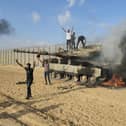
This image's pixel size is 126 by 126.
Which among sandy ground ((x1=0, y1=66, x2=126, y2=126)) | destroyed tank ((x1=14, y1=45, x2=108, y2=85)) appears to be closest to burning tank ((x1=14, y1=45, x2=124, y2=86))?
destroyed tank ((x1=14, y1=45, x2=108, y2=85))

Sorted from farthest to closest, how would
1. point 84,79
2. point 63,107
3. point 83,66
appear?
point 84,79 → point 83,66 → point 63,107

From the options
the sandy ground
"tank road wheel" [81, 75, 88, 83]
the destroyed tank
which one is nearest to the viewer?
the sandy ground

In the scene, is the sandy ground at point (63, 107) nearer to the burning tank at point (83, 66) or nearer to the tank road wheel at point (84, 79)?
the burning tank at point (83, 66)

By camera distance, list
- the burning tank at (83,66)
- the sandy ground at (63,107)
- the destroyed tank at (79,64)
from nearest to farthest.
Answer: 1. the sandy ground at (63,107)
2. the burning tank at (83,66)
3. the destroyed tank at (79,64)

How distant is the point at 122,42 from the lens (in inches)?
834

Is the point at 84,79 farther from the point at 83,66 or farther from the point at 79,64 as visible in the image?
the point at 83,66

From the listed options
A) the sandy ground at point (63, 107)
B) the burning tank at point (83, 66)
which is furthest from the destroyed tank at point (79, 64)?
the sandy ground at point (63, 107)

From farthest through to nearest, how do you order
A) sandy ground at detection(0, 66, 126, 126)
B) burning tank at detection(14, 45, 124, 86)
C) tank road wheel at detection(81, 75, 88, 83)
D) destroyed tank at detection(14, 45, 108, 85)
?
tank road wheel at detection(81, 75, 88, 83)
destroyed tank at detection(14, 45, 108, 85)
burning tank at detection(14, 45, 124, 86)
sandy ground at detection(0, 66, 126, 126)

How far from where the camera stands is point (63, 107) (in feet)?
48.2

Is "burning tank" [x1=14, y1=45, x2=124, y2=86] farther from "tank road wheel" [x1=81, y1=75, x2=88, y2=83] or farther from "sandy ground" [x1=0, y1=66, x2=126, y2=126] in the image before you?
"sandy ground" [x1=0, y1=66, x2=126, y2=126]

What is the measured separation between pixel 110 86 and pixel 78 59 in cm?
353

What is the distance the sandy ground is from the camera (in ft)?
39.7

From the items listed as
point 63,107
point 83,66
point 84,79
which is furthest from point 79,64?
point 63,107

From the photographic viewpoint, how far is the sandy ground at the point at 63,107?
1211cm
